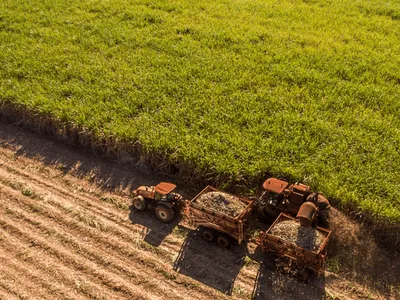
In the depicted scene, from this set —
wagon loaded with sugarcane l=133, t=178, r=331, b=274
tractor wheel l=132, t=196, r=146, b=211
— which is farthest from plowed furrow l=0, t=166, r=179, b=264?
wagon loaded with sugarcane l=133, t=178, r=331, b=274

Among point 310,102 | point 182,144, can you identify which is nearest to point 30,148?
point 182,144

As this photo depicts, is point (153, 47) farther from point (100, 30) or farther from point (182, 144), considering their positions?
point (182, 144)

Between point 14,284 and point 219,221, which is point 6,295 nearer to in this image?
point 14,284

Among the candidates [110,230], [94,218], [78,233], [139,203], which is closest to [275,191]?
[139,203]

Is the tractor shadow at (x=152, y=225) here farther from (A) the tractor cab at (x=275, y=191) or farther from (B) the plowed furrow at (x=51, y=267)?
(A) the tractor cab at (x=275, y=191)

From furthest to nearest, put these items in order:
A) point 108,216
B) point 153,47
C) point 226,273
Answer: point 153,47 < point 108,216 < point 226,273

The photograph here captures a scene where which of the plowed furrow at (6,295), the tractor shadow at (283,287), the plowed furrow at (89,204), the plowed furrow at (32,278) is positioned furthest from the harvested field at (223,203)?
the plowed furrow at (6,295)

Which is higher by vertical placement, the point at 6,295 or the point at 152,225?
the point at 152,225
